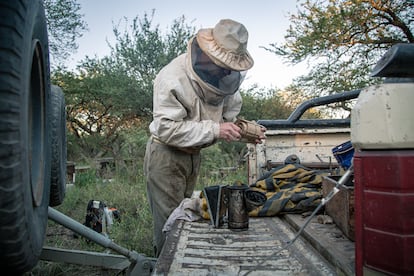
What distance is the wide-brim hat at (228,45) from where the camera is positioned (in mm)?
2715

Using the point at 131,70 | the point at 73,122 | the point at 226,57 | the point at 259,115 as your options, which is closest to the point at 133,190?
the point at 226,57

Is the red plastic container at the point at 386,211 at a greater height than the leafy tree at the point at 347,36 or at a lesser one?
lesser

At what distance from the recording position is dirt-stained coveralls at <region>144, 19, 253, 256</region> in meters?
2.72

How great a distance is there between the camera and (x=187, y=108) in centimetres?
289

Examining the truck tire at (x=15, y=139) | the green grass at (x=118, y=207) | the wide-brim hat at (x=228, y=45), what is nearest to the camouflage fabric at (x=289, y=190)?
the wide-brim hat at (x=228, y=45)

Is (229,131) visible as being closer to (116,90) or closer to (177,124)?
(177,124)

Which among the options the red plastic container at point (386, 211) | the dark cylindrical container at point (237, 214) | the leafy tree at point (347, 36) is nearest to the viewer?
the red plastic container at point (386, 211)

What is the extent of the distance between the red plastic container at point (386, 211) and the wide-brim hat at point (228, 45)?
171 centimetres

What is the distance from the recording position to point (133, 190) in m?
6.66

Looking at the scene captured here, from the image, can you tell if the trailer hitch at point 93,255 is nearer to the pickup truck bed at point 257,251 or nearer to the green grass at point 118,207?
the pickup truck bed at point 257,251

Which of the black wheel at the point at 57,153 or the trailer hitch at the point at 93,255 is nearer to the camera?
the black wheel at the point at 57,153

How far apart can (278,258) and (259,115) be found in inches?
554

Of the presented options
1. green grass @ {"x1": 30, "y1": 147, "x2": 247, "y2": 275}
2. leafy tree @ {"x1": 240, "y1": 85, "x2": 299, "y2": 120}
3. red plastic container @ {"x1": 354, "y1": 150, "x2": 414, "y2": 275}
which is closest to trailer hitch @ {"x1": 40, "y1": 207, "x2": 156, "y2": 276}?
green grass @ {"x1": 30, "y1": 147, "x2": 247, "y2": 275}

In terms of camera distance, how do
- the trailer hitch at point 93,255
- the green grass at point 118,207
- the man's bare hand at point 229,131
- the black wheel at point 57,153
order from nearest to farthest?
the black wheel at point 57,153
the trailer hitch at point 93,255
the man's bare hand at point 229,131
the green grass at point 118,207
